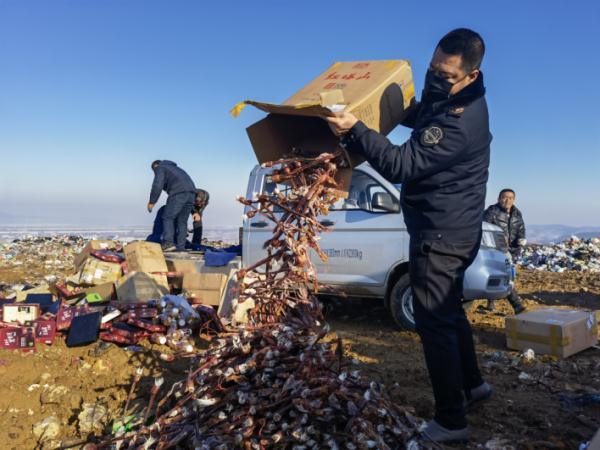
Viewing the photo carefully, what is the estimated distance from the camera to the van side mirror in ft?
20.8

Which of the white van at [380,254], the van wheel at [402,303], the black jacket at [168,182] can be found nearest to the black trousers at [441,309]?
the white van at [380,254]

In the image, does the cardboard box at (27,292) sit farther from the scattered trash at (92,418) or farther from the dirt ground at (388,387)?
the scattered trash at (92,418)

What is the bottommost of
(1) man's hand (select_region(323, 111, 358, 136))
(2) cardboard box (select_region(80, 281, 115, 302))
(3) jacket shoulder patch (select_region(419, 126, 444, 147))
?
(2) cardboard box (select_region(80, 281, 115, 302))

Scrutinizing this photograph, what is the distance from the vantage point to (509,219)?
8.14 meters

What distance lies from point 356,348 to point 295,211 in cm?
289

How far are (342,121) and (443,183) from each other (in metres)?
0.71

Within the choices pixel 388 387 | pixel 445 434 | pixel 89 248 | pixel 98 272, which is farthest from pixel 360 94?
pixel 89 248

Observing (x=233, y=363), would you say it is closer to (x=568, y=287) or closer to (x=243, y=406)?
(x=243, y=406)

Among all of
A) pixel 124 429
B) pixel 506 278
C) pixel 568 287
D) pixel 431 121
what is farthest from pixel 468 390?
pixel 568 287

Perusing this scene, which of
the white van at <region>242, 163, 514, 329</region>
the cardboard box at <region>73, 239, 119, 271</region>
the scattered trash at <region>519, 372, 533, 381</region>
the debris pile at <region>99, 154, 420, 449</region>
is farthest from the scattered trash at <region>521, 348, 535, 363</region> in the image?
the cardboard box at <region>73, 239, 119, 271</region>

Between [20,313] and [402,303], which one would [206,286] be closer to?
[20,313]

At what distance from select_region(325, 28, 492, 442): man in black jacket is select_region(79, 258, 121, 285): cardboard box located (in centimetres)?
520

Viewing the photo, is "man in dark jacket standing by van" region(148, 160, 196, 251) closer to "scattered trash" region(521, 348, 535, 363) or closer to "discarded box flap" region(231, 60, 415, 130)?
"scattered trash" region(521, 348, 535, 363)

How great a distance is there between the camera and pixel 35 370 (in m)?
4.59
